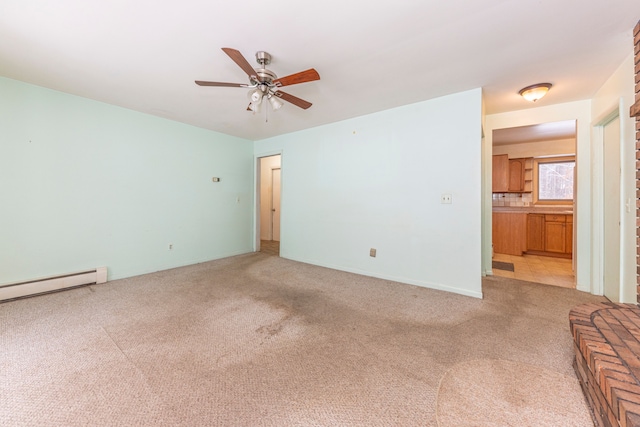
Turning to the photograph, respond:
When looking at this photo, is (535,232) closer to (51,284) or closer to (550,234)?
(550,234)

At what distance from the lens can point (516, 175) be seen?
545cm

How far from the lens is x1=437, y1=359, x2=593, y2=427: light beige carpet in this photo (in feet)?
3.96

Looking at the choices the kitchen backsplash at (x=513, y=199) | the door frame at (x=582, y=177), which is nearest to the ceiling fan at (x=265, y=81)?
the door frame at (x=582, y=177)

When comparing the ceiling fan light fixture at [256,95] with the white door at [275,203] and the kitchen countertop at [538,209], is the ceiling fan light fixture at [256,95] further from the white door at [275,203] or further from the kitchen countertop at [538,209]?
the kitchen countertop at [538,209]

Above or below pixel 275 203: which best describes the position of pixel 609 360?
below

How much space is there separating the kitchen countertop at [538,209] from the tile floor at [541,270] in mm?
944

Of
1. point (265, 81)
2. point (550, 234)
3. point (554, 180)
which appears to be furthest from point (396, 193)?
point (554, 180)

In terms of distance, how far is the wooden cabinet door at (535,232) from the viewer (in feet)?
16.7

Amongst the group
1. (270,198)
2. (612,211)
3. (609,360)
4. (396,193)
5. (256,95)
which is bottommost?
(609,360)

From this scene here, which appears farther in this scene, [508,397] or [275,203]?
[275,203]

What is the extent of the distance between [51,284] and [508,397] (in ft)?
14.5

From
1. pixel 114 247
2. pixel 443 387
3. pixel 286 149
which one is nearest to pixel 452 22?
pixel 443 387

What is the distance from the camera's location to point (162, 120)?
3785mm

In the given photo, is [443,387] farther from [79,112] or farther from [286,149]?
[79,112]
